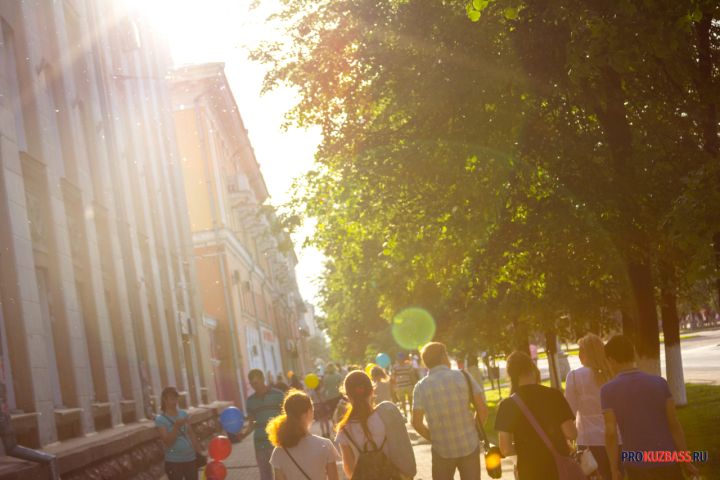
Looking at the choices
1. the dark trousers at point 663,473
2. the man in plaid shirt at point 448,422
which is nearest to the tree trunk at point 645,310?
the man in plaid shirt at point 448,422

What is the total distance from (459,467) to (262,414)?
421cm

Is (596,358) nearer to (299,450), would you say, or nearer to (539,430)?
(539,430)

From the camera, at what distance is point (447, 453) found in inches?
354

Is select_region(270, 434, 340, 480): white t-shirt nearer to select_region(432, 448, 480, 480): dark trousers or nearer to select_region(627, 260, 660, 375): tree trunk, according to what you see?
select_region(432, 448, 480, 480): dark trousers

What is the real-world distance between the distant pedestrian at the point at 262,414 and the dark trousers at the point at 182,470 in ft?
2.88

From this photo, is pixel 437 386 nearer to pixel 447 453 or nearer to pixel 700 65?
pixel 447 453

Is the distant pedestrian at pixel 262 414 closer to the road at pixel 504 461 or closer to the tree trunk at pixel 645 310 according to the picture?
the road at pixel 504 461

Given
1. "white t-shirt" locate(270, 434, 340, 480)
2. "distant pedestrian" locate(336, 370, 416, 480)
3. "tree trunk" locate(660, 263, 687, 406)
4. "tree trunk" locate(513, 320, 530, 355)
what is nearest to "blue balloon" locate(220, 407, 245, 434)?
"distant pedestrian" locate(336, 370, 416, 480)

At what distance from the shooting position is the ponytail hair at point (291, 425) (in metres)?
7.35

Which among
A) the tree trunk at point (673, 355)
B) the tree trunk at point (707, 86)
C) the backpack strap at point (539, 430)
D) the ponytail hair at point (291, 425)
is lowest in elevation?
the tree trunk at point (673, 355)

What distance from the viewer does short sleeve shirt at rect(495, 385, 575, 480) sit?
24.4 feet

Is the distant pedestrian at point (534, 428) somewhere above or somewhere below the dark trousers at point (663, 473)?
above

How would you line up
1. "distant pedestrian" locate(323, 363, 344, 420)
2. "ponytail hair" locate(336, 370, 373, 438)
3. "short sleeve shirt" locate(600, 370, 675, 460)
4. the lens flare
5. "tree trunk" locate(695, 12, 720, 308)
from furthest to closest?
the lens flare → "distant pedestrian" locate(323, 363, 344, 420) → "tree trunk" locate(695, 12, 720, 308) → "ponytail hair" locate(336, 370, 373, 438) → "short sleeve shirt" locate(600, 370, 675, 460)

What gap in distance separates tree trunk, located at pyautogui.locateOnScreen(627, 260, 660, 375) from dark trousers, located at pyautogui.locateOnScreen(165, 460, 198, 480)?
21.0 feet
